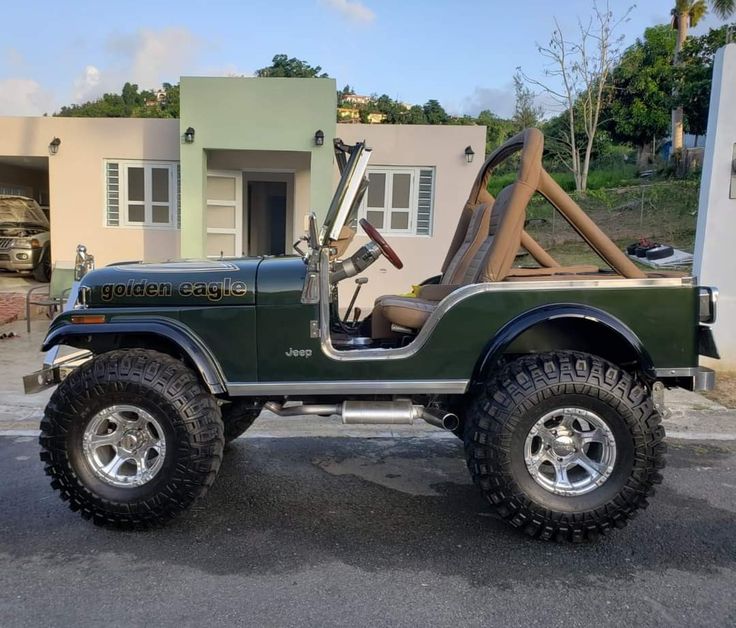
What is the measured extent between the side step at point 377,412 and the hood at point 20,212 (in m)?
13.7

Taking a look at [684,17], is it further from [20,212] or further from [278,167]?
[20,212]

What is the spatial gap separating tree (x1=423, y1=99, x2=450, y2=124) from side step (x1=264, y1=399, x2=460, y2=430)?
105 feet

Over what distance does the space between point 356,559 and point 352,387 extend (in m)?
0.92

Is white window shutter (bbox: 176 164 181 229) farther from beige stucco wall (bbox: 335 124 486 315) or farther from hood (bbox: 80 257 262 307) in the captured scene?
hood (bbox: 80 257 262 307)

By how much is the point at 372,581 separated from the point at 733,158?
270 inches

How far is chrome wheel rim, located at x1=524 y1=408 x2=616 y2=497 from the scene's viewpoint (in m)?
3.40

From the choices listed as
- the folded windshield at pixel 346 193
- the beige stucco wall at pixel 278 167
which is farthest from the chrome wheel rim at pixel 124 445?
the beige stucco wall at pixel 278 167

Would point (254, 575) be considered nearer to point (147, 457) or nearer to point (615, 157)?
point (147, 457)

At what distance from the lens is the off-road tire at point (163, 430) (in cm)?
341

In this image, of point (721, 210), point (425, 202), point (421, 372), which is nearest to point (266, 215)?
point (425, 202)

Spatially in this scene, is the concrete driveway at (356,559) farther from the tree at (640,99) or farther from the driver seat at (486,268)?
the tree at (640,99)

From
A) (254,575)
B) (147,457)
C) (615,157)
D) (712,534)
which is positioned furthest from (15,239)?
(615,157)

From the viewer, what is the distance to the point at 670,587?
2990 mm

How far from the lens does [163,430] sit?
3.44 m
